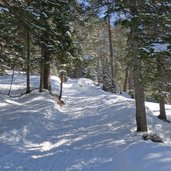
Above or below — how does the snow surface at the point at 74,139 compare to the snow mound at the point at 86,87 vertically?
below

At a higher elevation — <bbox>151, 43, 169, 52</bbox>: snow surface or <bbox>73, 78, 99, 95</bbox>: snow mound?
<bbox>151, 43, 169, 52</bbox>: snow surface

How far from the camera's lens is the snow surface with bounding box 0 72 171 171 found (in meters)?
10.3

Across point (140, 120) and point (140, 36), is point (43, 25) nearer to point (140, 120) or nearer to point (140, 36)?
point (140, 36)

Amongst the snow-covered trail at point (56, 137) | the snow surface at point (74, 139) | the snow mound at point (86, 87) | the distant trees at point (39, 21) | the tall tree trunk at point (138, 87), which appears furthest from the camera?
the snow mound at point (86, 87)

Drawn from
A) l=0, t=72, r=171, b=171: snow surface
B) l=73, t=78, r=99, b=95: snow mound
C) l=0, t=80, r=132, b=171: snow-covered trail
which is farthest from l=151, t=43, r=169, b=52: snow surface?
l=73, t=78, r=99, b=95: snow mound

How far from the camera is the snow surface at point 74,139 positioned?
10.3 m

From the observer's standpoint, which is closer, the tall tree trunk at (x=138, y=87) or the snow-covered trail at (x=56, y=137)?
the snow-covered trail at (x=56, y=137)

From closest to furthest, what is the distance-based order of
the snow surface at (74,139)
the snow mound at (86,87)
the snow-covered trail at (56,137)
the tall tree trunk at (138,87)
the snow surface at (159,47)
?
the snow surface at (74,139) < the snow-covered trail at (56,137) < the snow surface at (159,47) < the tall tree trunk at (138,87) < the snow mound at (86,87)

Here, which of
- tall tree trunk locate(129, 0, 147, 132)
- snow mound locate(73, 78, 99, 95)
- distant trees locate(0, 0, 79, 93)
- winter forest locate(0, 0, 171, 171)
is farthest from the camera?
snow mound locate(73, 78, 99, 95)

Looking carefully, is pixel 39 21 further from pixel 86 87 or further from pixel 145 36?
pixel 86 87

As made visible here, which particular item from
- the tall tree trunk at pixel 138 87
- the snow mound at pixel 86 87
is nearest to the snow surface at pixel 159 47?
the tall tree trunk at pixel 138 87

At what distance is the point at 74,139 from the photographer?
565 inches

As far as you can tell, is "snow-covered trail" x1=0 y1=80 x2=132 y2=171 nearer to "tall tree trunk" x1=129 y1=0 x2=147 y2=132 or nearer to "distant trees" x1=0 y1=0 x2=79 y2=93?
"tall tree trunk" x1=129 y1=0 x2=147 y2=132

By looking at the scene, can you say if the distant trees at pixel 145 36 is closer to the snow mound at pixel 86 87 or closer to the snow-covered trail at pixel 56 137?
the snow-covered trail at pixel 56 137
